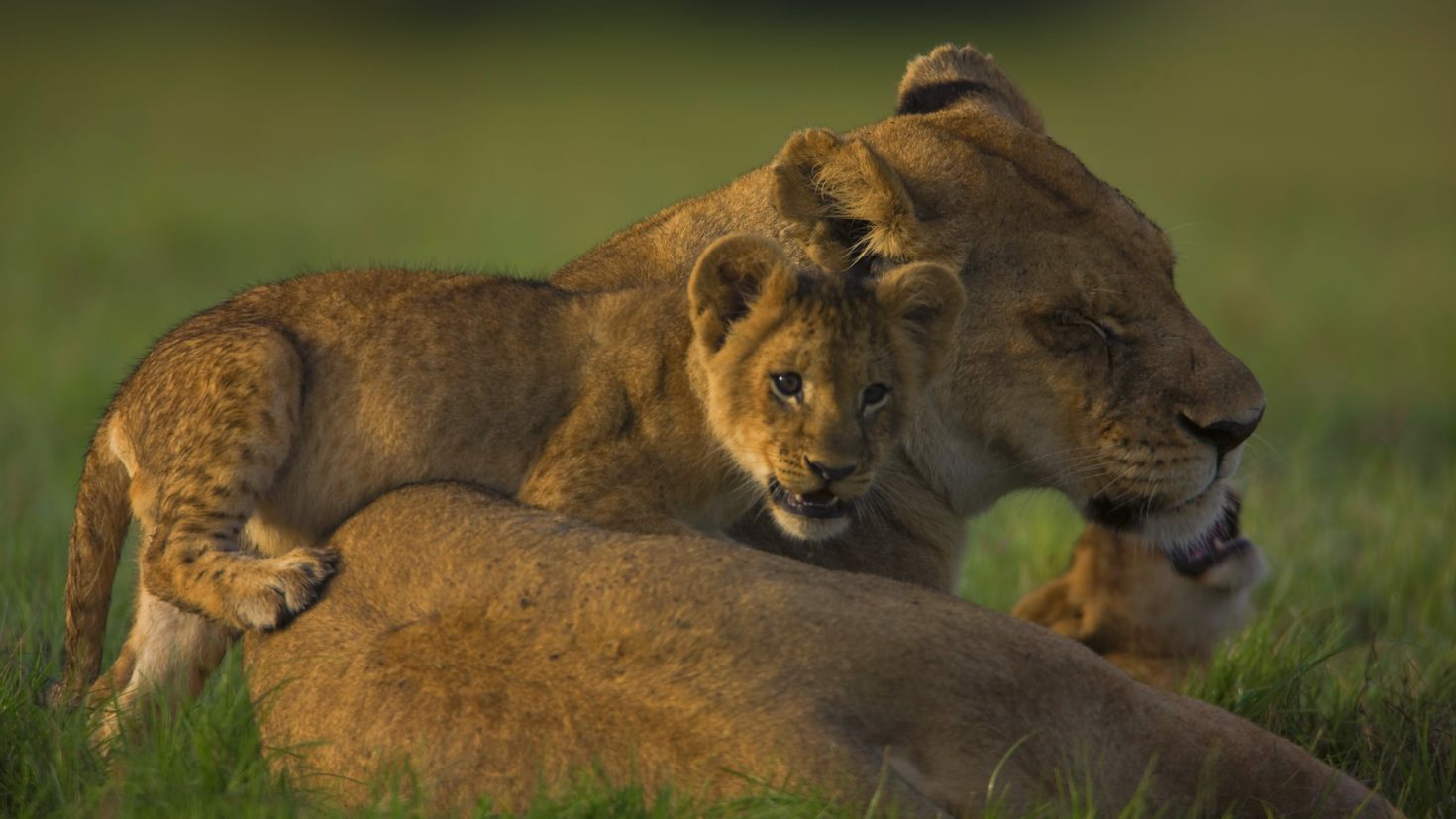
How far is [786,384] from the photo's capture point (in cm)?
395

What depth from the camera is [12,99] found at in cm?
2322

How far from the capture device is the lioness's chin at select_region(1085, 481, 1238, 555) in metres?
4.36

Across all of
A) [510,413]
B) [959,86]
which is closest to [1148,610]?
[959,86]

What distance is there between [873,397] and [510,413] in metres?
0.77

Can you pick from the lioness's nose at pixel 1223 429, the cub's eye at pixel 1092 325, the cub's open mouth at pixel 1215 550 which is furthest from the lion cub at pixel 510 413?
the cub's open mouth at pixel 1215 550

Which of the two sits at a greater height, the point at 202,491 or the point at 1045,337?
the point at 1045,337

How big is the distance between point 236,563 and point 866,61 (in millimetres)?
32812

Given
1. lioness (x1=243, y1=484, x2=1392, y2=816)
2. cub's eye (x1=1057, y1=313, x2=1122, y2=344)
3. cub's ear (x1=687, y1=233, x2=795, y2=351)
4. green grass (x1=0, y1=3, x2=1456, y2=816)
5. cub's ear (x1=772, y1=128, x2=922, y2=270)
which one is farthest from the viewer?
green grass (x1=0, y1=3, x2=1456, y2=816)

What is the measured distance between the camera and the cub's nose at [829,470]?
385 cm

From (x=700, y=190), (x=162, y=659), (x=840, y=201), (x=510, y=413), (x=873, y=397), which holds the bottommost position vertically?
(x=700, y=190)

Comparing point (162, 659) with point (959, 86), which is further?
point (959, 86)

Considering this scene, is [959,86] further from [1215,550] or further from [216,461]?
[216,461]

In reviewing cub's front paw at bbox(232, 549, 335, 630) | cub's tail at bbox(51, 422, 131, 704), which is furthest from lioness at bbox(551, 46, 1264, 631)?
cub's tail at bbox(51, 422, 131, 704)

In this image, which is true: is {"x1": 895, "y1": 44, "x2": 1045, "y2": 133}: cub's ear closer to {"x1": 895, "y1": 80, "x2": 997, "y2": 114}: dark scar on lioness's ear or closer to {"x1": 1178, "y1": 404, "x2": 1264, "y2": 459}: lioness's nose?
{"x1": 895, "y1": 80, "x2": 997, "y2": 114}: dark scar on lioness's ear
